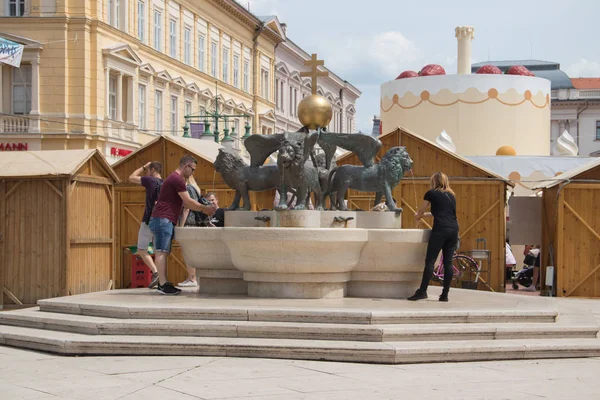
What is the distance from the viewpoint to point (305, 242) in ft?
36.4

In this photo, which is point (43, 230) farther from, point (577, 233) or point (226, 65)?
point (226, 65)

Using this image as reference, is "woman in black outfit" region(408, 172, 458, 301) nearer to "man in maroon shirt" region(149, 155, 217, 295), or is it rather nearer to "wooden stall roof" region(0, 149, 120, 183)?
"man in maroon shirt" region(149, 155, 217, 295)

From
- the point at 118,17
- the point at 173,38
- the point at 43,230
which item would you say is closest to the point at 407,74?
the point at 118,17

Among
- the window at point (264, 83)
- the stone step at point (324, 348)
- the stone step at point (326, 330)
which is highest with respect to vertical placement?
the window at point (264, 83)

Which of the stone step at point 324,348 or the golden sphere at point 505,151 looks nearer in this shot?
the stone step at point 324,348

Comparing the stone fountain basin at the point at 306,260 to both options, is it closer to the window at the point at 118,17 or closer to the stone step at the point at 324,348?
the stone step at the point at 324,348

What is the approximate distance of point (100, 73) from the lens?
130 feet

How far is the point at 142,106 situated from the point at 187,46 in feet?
23.4

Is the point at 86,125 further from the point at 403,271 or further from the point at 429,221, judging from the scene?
the point at 403,271

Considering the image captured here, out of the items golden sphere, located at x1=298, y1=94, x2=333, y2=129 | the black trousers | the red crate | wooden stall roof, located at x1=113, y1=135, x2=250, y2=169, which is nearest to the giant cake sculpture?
wooden stall roof, located at x1=113, y1=135, x2=250, y2=169

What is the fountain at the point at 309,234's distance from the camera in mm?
11312

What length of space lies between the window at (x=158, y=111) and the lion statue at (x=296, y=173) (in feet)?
114

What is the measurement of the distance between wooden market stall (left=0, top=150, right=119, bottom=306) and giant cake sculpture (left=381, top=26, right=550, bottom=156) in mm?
19171

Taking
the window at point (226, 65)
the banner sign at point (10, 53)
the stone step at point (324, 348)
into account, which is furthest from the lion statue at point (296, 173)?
the window at point (226, 65)
